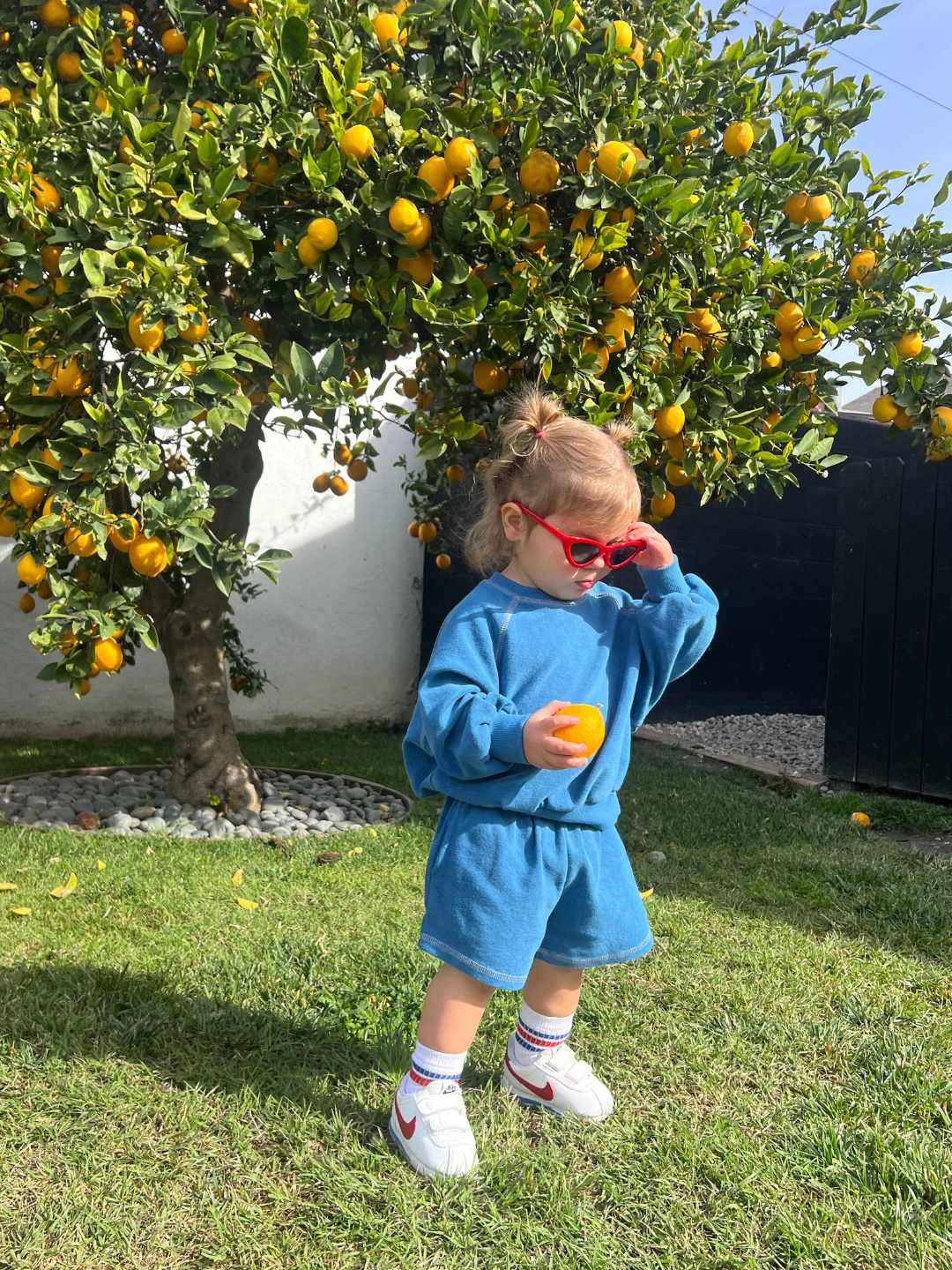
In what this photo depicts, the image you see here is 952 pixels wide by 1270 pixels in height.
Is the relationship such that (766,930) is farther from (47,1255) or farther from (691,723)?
(691,723)

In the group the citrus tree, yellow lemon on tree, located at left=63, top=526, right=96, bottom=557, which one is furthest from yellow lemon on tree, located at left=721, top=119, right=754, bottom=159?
yellow lemon on tree, located at left=63, top=526, right=96, bottom=557

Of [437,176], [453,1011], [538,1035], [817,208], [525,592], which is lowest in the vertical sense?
[538,1035]

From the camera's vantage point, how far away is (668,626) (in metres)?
1.73

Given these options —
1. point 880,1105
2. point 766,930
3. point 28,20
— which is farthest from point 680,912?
point 28,20

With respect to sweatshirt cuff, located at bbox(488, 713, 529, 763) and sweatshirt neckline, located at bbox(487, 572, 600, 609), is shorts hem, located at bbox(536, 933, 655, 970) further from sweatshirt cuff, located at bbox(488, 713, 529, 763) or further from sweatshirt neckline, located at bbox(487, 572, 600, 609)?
sweatshirt neckline, located at bbox(487, 572, 600, 609)

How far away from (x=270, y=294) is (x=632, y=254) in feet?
3.45

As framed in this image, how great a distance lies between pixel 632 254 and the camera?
2.62 metres

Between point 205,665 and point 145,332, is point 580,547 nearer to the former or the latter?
point 145,332

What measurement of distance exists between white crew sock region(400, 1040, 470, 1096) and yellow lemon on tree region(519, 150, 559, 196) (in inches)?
79.2

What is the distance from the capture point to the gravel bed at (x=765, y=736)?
6000 millimetres

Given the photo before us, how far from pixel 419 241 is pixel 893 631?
3.47 metres

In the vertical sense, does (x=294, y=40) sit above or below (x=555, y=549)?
above

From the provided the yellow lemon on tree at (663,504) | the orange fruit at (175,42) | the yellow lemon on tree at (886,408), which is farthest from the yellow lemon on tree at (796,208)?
the orange fruit at (175,42)

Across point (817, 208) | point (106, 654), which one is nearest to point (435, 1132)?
point (106, 654)
